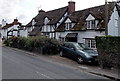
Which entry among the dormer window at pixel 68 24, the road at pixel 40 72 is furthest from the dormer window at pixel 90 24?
the road at pixel 40 72

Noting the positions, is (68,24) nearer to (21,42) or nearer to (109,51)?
(21,42)

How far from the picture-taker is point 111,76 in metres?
12.0

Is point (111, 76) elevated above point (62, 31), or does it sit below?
below

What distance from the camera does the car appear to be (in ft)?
55.6

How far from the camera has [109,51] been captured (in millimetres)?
14289

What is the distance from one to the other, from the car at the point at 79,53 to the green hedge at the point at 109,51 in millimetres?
1753

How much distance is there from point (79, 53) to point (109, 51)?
3972 mm

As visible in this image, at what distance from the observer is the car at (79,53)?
16.9 meters

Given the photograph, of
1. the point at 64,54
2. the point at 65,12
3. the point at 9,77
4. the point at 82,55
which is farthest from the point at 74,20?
the point at 9,77

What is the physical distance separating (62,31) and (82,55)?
1702cm

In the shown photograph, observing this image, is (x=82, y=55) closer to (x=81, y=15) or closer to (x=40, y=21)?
(x=81, y=15)

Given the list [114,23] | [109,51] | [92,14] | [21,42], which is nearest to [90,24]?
[92,14]

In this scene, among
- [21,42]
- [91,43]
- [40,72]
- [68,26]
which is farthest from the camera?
[68,26]

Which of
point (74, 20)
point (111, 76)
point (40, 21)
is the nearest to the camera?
point (111, 76)
